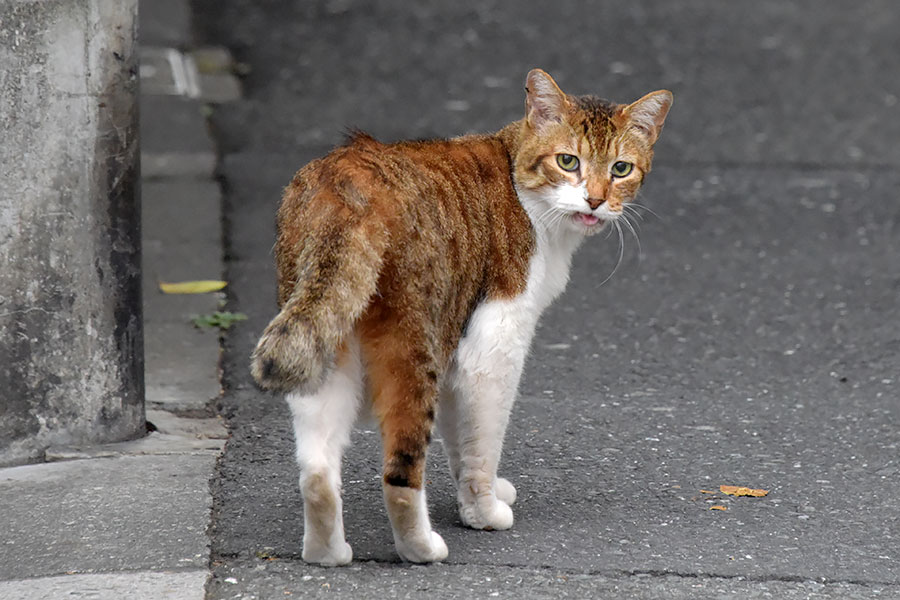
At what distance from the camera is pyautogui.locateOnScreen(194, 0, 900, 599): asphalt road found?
11.9 ft

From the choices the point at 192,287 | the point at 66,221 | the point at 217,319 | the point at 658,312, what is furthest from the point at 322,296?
the point at 658,312

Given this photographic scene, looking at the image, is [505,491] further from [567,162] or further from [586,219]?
[567,162]

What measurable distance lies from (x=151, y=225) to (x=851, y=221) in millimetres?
3823

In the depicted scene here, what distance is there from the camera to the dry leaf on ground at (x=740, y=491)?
4.08m

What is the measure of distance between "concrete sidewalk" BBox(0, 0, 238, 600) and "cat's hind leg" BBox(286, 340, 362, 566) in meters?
0.36

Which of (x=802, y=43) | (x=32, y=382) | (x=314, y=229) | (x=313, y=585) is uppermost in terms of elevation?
(x=802, y=43)

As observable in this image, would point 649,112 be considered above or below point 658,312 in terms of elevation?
above

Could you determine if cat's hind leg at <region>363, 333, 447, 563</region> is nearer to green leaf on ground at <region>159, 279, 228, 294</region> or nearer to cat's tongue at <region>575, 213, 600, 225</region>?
cat's tongue at <region>575, 213, 600, 225</region>

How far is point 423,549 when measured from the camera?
11.3ft

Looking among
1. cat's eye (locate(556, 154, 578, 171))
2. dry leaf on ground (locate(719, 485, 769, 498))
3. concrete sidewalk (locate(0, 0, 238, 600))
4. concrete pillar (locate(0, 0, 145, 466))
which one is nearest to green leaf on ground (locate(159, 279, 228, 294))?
concrete sidewalk (locate(0, 0, 238, 600))

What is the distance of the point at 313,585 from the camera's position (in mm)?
3346

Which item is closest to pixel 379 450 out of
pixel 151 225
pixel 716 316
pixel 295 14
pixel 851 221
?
pixel 716 316

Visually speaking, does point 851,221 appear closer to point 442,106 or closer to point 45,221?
point 442,106

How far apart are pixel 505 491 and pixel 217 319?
2133mm
